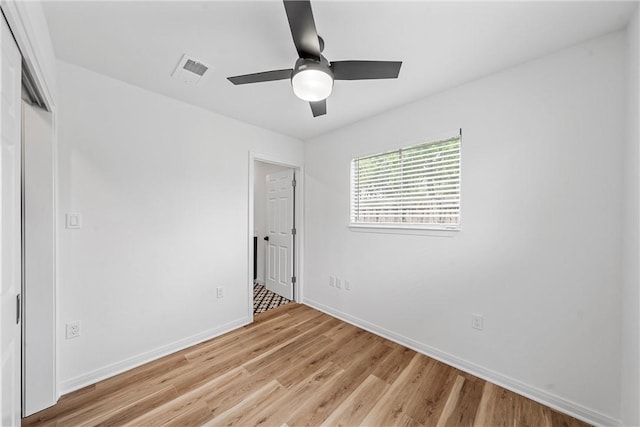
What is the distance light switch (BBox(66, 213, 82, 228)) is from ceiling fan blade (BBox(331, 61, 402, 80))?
2.12m

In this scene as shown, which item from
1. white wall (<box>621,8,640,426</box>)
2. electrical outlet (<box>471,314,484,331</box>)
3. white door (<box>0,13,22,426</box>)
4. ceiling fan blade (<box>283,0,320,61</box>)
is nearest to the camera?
white door (<box>0,13,22,426</box>)

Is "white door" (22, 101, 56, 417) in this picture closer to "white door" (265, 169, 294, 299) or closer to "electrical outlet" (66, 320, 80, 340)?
"electrical outlet" (66, 320, 80, 340)

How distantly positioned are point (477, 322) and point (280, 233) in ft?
8.84

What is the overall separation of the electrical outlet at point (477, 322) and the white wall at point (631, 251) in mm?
730

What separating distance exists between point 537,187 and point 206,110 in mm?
2990

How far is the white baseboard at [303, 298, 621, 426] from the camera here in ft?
5.20

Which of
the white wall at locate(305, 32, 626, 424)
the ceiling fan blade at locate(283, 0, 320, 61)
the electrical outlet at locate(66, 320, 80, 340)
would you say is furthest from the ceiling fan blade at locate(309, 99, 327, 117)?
the electrical outlet at locate(66, 320, 80, 340)

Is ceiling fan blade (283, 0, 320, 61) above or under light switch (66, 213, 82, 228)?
above

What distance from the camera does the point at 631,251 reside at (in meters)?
1.36

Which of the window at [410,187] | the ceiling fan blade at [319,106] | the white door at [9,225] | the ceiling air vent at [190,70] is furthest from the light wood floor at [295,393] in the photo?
the ceiling air vent at [190,70]

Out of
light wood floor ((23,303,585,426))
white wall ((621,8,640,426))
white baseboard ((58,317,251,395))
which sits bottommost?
light wood floor ((23,303,585,426))

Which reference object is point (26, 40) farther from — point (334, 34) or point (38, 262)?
point (334, 34)

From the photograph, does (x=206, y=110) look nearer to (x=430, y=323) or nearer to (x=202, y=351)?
(x=202, y=351)

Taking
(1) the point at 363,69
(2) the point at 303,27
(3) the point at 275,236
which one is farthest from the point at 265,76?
(3) the point at 275,236
